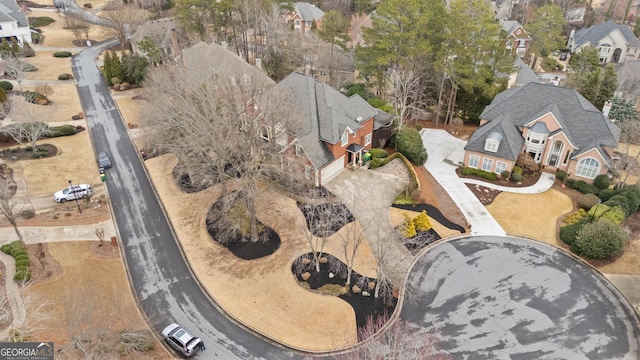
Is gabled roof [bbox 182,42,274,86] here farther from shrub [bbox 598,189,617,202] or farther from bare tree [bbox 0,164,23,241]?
shrub [bbox 598,189,617,202]

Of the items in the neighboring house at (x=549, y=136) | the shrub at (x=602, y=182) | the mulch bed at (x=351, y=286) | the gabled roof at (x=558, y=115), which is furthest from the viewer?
the gabled roof at (x=558, y=115)

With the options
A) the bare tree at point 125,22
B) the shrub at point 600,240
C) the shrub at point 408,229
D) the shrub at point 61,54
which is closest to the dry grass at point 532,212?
the shrub at point 600,240

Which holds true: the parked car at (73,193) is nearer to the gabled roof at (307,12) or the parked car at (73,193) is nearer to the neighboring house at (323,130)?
the neighboring house at (323,130)

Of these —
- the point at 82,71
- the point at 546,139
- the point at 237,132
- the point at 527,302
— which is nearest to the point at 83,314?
the point at 237,132

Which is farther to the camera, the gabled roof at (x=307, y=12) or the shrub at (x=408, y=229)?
the gabled roof at (x=307, y=12)

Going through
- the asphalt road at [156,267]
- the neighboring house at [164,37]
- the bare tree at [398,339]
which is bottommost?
the asphalt road at [156,267]

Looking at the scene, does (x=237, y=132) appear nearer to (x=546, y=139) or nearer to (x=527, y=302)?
(x=527, y=302)

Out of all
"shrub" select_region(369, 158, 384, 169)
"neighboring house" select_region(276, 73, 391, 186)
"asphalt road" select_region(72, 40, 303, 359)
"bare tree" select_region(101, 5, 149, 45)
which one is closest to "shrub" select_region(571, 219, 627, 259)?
"shrub" select_region(369, 158, 384, 169)
